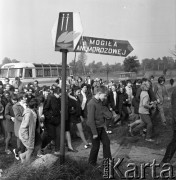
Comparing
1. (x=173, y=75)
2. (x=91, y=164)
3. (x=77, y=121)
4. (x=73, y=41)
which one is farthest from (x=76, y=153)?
(x=173, y=75)

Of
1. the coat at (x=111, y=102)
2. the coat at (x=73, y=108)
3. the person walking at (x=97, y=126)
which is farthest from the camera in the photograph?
the coat at (x=111, y=102)

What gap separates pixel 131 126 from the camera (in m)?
7.45

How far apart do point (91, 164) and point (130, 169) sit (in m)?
0.73

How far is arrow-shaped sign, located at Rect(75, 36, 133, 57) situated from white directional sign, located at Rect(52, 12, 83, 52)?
1624 mm

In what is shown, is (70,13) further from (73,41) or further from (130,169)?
(130,169)

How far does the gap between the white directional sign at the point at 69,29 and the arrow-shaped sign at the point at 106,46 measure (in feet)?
5.33

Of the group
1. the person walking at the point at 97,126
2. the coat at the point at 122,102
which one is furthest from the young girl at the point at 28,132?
the coat at the point at 122,102

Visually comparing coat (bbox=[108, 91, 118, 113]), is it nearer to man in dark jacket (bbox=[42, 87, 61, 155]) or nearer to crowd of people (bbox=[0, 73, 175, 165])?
crowd of people (bbox=[0, 73, 175, 165])

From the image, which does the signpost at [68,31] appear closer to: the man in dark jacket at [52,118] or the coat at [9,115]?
the man in dark jacket at [52,118]

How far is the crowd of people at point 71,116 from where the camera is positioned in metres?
5.11

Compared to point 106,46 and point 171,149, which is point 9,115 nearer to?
point 106,46

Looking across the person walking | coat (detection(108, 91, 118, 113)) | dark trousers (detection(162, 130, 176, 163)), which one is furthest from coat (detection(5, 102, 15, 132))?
dark trousers (detection(162, 130, 176, 163))

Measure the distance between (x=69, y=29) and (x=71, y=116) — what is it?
10.4 feet

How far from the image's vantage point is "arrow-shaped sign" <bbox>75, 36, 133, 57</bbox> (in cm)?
577
